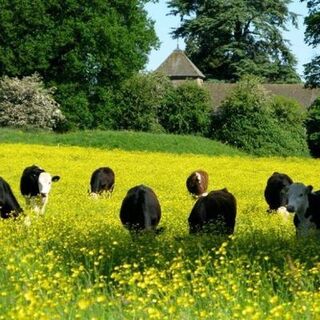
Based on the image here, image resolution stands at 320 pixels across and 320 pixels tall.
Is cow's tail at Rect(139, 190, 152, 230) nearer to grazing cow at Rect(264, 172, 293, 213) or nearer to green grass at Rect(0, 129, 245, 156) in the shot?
grazing cow at Rect(264, 172, 293, 213)

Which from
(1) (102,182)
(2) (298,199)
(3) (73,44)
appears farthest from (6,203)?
(3) (73,44)

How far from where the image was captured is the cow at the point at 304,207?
1280cm

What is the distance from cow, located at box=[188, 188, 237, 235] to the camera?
12.9 m

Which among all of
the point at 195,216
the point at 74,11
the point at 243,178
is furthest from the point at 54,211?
the point at 74,11

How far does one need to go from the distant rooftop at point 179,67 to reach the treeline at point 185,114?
56.0 feet

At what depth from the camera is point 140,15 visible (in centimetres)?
6356

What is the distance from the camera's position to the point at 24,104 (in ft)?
182

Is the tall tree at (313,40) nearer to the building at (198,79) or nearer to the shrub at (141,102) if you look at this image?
the shrub at (141,102)

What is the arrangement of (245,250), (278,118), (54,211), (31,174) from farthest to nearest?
(278,118) → (31,174) → (54,211) → (245,250)

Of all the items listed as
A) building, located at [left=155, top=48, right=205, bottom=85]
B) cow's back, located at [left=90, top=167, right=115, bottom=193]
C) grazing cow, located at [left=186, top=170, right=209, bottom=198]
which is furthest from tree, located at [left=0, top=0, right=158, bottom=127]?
grazing cow, located at [left=186, top=170, right=209, bottom=198]

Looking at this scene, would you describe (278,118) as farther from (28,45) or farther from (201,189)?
(201,189)

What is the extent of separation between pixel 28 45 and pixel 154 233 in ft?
152

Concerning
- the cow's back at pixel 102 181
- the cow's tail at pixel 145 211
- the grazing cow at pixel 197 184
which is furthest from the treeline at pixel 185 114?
the cow's tail at pixel 145 211

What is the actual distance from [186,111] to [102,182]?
34485 mm
